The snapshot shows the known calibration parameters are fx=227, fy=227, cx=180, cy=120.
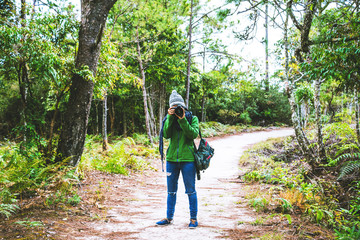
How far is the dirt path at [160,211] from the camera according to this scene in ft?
10.5

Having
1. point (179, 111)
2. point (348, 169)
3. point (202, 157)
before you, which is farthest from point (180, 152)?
point (348, 169)

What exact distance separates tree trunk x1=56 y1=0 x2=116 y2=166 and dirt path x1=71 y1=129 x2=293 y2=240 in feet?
4.99

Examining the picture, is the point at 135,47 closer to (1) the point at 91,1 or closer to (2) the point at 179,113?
(1) the point at 91,1

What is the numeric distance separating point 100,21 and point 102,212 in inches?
Answer: 158

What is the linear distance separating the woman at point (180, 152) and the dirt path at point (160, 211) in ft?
1.02

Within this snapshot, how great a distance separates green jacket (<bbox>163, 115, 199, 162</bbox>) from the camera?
3.45 metres

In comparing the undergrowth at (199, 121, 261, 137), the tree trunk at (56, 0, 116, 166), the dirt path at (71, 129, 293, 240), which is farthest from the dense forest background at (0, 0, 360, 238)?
the undergrowth at (199, 121, 261, 137)

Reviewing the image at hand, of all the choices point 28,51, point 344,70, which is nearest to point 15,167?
point 28,51

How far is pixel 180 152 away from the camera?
3518 mm

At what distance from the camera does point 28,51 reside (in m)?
3.87

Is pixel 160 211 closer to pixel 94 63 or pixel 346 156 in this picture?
pixel 94 63

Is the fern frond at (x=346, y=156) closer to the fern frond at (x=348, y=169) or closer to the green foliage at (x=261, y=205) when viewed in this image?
the fern frond at (x=348, y=169)

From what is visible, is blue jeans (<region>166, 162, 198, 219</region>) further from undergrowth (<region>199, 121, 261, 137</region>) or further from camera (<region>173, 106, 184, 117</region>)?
undergrowth (<region>199, 121, 261, 137</region>)

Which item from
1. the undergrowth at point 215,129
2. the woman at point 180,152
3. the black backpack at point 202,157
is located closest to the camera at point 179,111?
the woman at point 180,152
